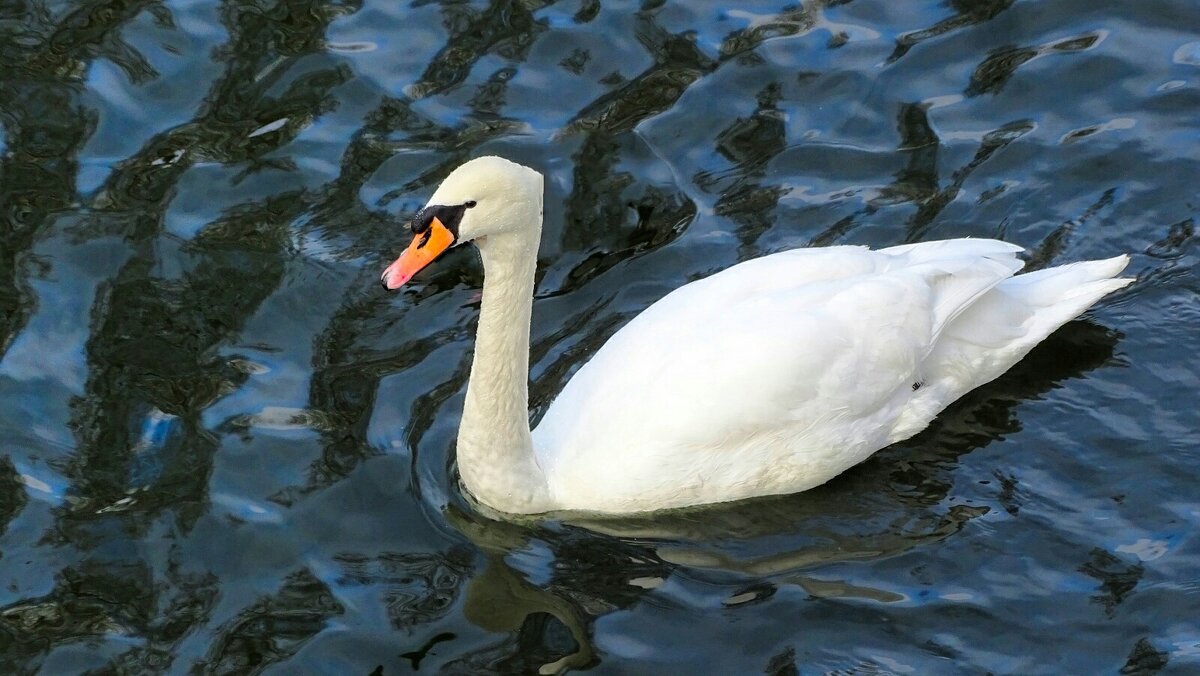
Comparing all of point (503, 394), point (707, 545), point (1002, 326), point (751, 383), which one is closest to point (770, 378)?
point (751, 383)

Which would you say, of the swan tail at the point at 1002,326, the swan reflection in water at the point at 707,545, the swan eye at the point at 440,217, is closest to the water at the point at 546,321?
the swan reflection in water at the point at 707,545

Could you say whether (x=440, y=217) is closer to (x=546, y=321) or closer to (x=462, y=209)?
(x=462, y=209)

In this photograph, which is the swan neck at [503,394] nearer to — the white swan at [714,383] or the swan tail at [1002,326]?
the white swan at [714,383]

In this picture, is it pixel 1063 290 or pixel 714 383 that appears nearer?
pixel 714 383

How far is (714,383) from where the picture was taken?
7.66m

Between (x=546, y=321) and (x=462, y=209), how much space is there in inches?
89.3

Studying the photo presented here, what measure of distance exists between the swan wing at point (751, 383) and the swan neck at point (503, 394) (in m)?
0.20

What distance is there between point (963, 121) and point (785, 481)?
366 centimetres

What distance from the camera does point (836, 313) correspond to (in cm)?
793

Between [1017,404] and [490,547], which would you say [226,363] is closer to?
[490,547]

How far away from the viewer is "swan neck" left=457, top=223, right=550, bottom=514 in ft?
24.5

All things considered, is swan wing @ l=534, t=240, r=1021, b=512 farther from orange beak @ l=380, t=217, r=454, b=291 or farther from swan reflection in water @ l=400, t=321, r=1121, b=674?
orange beak @ l=380, t=217, r=454, b=291

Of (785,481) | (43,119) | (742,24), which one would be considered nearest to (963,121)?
(742,24)

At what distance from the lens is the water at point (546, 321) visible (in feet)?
23.8
